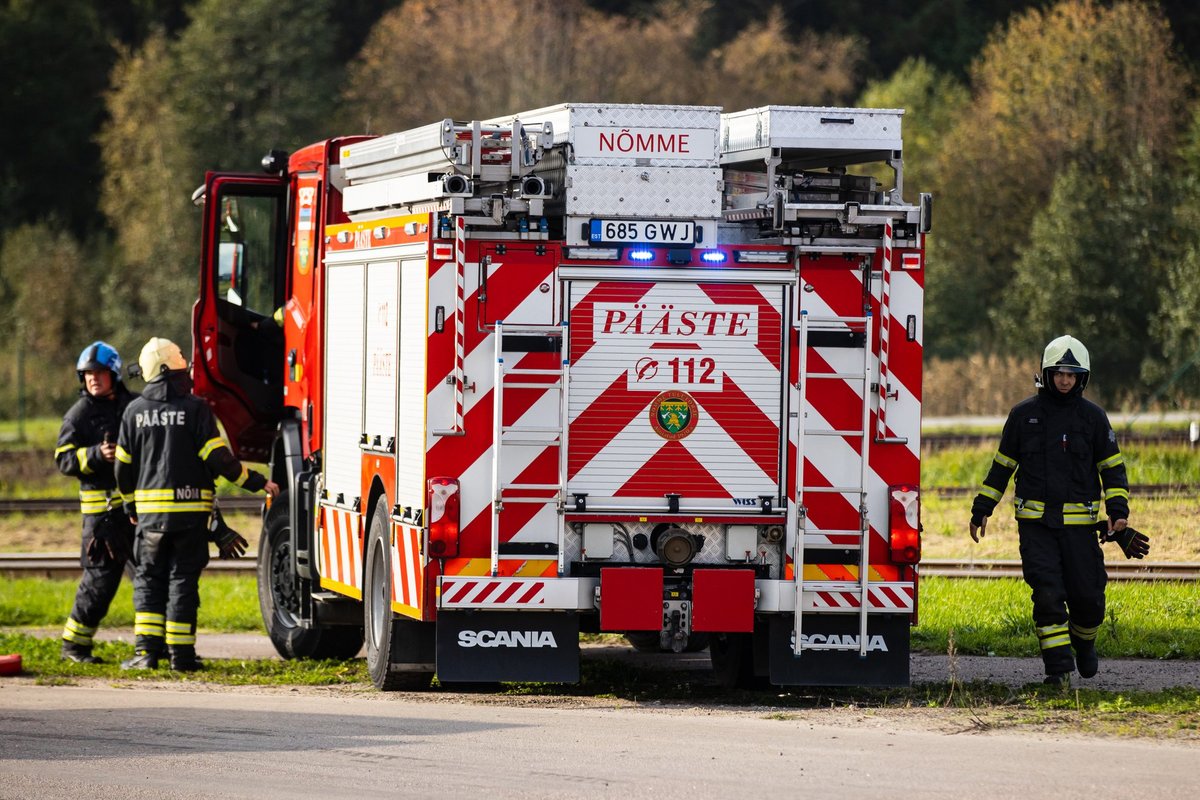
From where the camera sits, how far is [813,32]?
58.2m

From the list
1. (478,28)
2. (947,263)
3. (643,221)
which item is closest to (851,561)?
(643,221)

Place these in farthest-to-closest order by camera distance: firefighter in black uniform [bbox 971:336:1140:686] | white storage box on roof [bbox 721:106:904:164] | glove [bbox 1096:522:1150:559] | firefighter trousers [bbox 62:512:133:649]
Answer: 1. firefighter trousers [bbox 62:512:133:649]
2. glove [bbox 1096:522:1150:559]
3. firefighter in black uniform [bbox 971:336:1140:686]
4. white storage box on roof [bbox 721:106:904:164]

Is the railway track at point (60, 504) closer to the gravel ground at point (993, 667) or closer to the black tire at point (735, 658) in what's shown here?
the gravel ground at point (993, 667)

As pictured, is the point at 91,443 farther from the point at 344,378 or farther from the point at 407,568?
the point at 407,568

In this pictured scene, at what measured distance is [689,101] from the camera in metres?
50.7

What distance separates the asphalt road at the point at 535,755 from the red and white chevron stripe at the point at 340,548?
1.38m

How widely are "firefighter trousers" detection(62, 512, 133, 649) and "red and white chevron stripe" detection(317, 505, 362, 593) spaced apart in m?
1.35

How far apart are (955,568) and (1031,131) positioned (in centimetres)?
2988

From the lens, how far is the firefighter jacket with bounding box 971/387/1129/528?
31.6ft

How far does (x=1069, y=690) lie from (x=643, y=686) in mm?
2275

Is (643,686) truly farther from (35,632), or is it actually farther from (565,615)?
(35,632)

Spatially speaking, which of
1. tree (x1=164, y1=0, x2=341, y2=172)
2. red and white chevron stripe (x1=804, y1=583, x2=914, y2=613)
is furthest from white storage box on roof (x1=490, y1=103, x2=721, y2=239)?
tree (x1=164, y1=0, x2=341, y2=172)

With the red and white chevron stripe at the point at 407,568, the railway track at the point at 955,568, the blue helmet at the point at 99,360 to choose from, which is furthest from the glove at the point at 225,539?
the railway track at the point at 955,568

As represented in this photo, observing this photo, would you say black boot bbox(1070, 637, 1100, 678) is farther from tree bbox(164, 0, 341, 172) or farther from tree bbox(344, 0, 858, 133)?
tree bbox(164, 0, 341, 172)
